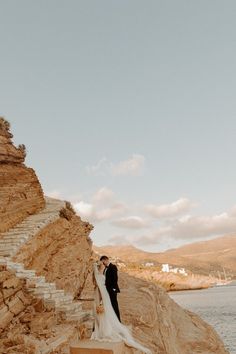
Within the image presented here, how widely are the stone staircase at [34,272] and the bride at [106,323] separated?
211cm

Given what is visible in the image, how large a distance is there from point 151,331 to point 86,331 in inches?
135

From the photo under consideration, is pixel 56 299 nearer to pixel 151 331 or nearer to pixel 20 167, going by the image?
pixel 151 331

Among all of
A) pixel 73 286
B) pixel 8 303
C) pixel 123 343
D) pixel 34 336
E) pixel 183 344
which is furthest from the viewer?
pixel 73 286

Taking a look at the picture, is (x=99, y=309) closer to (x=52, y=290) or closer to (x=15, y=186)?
(x=52, y=290)

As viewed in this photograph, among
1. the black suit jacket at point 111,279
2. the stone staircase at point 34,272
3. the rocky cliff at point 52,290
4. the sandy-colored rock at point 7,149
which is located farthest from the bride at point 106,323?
the sandy-colored rock at point 7,149

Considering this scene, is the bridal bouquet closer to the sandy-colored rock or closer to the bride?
the bride

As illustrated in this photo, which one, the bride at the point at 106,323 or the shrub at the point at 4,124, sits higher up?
the shrub at the point at 4,124

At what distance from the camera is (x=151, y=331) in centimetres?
1459

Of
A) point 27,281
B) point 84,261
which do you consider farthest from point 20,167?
point 27,281

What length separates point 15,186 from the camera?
2142cm

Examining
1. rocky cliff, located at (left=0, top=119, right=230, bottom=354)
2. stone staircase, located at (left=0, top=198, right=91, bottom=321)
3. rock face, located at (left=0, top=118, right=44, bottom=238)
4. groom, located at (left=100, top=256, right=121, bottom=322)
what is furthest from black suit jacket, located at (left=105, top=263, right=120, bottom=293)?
rock face, located at (left=0, top=118, right=44, bottom=238)

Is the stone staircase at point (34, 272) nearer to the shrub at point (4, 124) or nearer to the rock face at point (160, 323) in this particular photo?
Answer: the rock face at point (160, 323)

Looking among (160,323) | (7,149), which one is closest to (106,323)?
(160,323)

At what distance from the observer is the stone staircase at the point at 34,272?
519 inches
